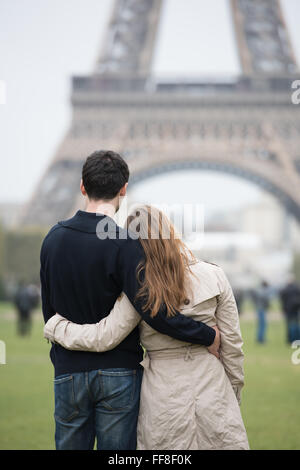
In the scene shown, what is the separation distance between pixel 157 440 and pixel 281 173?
86.8 feet

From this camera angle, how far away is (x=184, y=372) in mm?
2199

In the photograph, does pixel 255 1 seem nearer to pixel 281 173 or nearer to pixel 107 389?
pixel 281 173

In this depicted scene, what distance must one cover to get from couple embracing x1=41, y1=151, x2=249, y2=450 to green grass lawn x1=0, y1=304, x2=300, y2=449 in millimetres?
2306

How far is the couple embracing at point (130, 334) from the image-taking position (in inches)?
83.7

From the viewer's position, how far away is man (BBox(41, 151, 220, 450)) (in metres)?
2.14

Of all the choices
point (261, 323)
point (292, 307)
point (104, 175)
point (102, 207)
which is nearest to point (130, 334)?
point (102, 207)

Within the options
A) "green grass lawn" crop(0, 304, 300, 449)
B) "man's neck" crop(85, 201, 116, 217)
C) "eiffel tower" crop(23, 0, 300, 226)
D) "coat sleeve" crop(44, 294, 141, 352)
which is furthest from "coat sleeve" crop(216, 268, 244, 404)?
"eiffel tower" crop(23, 0, 300, 226)

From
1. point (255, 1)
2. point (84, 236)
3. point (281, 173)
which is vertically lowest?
point (84, 236)

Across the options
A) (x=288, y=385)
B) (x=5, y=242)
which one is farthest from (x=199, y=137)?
(x=288, y=385)

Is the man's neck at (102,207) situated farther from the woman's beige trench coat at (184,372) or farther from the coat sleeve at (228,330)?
the coat sleeve at (228,330)

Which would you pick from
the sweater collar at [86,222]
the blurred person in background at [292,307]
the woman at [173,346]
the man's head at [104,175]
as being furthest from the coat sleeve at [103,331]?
the blurred person in background at [292,307]

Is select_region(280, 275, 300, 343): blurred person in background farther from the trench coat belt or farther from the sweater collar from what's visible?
the sweater collar

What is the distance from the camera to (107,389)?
2.15 metres
